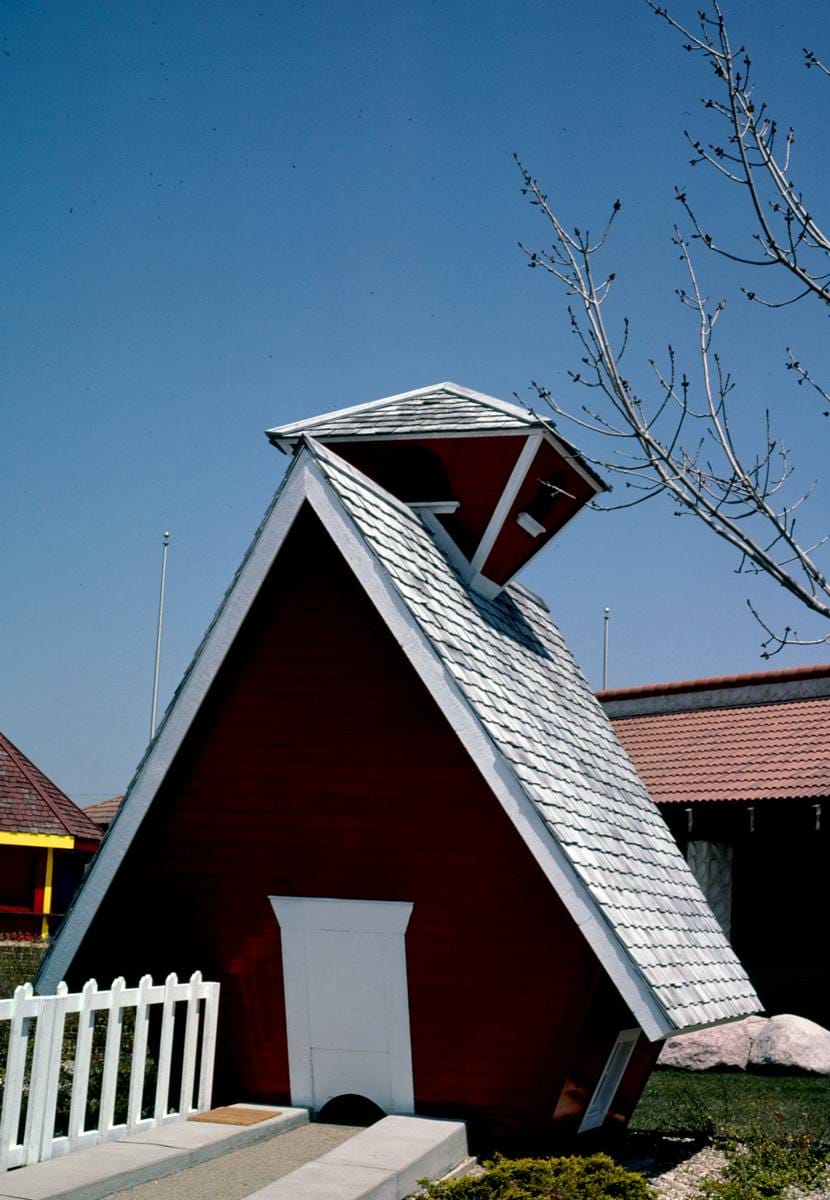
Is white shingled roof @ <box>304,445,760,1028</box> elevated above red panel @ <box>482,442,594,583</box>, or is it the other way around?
red panel @ <box>482,442,594,583</box>

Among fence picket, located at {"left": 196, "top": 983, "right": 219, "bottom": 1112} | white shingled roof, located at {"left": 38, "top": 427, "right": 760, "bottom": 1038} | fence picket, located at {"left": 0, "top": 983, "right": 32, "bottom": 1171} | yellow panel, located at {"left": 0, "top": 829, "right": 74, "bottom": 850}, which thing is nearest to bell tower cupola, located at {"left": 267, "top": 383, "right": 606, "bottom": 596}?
white shingled roof, located at {"left": 38, "top": 427, "right": 760, "bottom": 1038}

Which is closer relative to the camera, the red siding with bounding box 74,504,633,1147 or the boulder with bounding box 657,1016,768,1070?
the red siding with bounding box 74,504,633,1147

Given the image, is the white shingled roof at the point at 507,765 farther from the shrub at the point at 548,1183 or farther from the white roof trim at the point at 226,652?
the shrub at the point at 548,1183

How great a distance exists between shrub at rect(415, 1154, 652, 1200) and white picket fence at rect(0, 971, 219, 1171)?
1.94 metres

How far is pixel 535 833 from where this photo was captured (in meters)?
7.54

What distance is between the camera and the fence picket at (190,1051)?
8.09m

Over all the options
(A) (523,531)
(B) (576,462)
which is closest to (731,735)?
(B) (576,462)

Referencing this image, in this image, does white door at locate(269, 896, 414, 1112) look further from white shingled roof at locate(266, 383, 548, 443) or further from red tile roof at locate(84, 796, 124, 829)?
red tile roof at locate(84, 796, 124, 829)

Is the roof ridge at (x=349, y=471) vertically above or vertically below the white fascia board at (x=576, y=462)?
below

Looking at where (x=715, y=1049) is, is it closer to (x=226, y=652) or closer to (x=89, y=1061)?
(x=226, y=652)

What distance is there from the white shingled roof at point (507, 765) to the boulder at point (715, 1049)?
5.28 metres

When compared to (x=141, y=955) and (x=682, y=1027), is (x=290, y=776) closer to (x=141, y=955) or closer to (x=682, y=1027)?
(x=141, y=955)

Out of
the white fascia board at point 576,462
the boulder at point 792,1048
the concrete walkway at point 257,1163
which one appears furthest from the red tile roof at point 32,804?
the concrete walkway at point 257,1163

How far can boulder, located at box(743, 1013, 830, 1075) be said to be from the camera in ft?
46.2
